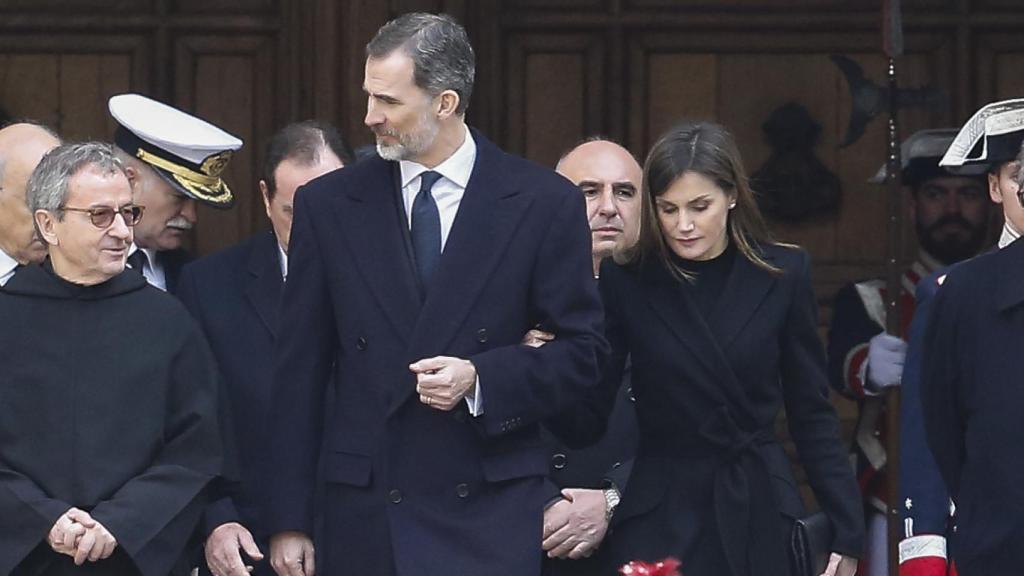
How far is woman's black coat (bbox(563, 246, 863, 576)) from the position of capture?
601cm

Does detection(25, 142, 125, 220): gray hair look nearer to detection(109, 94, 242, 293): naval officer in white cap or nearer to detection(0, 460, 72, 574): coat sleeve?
detection(0, 460, 72, 574): coat sleeve

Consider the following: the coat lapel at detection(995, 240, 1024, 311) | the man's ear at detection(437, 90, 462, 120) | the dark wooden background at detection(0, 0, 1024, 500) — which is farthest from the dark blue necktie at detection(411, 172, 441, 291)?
the dark wooden background at detection(0, 0, 1024, 500)

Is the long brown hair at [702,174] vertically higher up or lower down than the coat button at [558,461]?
higher up

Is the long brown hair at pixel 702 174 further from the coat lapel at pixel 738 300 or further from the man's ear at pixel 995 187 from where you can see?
the man's ear at pixel 995 187

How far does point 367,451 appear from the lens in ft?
18.4

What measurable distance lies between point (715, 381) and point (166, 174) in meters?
1.65

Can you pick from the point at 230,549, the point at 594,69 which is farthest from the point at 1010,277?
the point at 594,69

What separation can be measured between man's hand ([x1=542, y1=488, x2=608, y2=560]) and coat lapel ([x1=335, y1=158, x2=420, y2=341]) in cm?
68

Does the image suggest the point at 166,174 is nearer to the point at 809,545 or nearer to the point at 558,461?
the point at 558,461

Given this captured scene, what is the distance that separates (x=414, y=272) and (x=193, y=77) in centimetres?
288

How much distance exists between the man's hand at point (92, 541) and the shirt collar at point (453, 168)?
0.97 meters

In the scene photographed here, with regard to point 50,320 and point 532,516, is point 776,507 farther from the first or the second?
point 50,320

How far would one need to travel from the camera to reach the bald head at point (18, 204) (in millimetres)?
6379

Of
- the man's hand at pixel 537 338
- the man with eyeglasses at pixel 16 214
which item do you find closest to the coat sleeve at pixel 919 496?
the man's hand at pixel 537 338
